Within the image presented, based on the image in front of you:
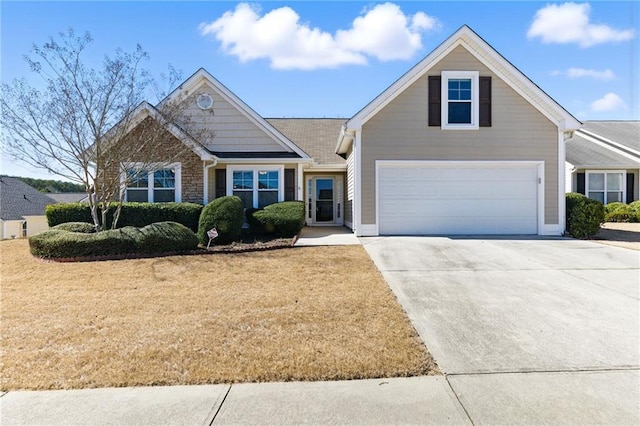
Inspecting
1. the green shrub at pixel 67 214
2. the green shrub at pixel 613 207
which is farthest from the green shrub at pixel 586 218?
the green shrub at pixel 67 214

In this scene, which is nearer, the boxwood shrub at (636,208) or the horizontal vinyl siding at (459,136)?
the horizontal vinyl siding at (459,136)

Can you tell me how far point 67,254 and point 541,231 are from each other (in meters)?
14.3

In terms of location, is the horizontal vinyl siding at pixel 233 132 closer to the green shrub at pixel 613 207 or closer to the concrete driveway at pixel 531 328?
the concrete driveway at pixel 531 328

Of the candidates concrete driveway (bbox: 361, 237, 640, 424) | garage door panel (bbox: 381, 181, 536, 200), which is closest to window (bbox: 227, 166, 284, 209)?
garage door panel (bbox: 381, 181, 536, 200)

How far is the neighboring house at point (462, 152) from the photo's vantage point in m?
12.6

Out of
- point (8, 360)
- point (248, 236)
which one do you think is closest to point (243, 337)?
point (8, 360)

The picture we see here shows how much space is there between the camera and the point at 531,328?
15.6 ft

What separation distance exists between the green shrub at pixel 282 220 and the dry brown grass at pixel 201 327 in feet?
14.1

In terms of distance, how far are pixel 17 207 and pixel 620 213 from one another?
3723 cm

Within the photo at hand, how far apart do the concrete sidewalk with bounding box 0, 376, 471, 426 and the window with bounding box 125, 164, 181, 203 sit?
1115 cm

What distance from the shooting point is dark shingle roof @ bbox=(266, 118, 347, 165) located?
57.8ft

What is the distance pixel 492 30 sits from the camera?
12336 millimetres

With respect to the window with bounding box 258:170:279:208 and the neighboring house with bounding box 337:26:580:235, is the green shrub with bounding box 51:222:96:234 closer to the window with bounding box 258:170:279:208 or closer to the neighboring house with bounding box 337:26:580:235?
the window with bounding box 258:170:279:208

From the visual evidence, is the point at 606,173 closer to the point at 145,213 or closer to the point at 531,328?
the point at 531,328
